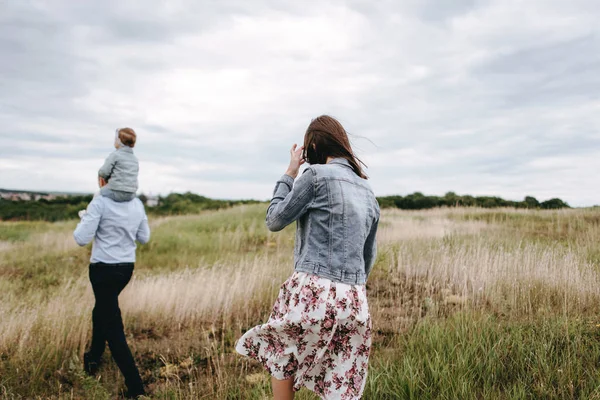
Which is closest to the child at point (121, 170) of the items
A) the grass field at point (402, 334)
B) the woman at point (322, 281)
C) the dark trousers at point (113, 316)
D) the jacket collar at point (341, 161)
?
the dark trousers at point (113, 316)

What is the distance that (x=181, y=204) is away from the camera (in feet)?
125

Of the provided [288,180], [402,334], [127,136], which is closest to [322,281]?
[288,180]

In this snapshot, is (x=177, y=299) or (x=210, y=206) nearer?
(x=177, y=299)

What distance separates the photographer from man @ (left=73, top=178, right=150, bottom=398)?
12.9 feet

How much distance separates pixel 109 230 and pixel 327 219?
101 inches

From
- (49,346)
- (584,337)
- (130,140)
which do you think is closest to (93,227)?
(130,140)

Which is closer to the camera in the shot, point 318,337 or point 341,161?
point 318,337

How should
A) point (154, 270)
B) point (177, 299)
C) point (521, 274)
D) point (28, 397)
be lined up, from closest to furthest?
point (28, 397)
point (521, 274)
point (177, 299)
point (154, 270)

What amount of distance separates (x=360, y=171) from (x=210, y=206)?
1348 inches

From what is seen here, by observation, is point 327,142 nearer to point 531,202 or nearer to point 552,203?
point 531,202

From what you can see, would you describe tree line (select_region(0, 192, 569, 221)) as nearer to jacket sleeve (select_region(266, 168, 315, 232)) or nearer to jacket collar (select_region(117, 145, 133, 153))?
jacket collar (select_region(117, 145, 133, 153))

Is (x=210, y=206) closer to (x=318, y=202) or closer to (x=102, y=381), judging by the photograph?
(x=102, y=381)

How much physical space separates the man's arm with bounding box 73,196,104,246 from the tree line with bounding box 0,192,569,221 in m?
22.9

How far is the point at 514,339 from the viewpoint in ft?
12.5
